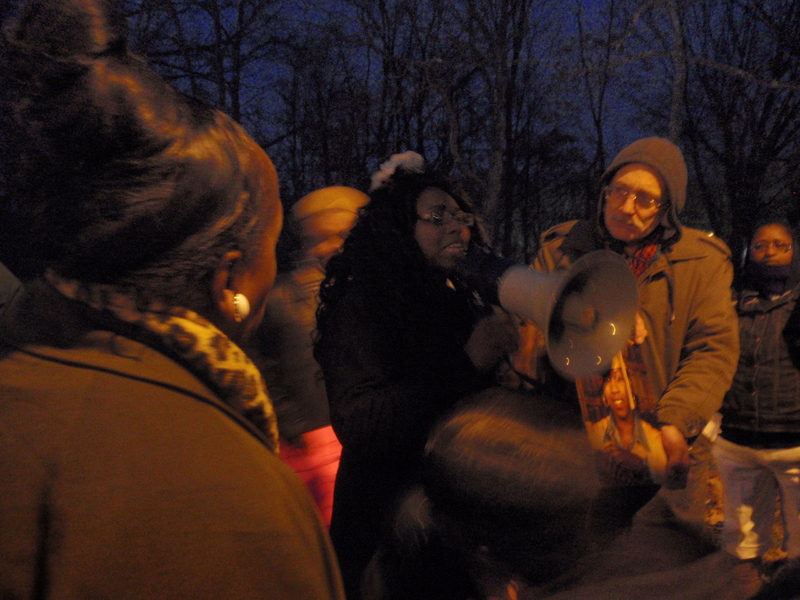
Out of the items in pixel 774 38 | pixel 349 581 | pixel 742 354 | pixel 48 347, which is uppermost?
pixel 774 38

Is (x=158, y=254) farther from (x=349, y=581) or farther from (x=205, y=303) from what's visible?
(x=349, y=581)

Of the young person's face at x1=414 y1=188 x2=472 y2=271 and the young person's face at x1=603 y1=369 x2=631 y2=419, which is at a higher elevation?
the young person's face at x1=414 y1=188 x2=472 y2=271

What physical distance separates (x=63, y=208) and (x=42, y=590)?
48 centimetres

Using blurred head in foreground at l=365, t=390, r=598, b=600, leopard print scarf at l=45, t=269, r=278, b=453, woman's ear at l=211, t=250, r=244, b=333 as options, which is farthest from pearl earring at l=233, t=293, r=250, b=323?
blurred head in foreground at l=365, t=390, r=598, b=600

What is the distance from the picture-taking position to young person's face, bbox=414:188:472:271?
1.95 metres

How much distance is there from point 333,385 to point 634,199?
1.65m

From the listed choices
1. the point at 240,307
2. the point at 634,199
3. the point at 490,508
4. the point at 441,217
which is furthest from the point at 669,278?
the point at 240,307

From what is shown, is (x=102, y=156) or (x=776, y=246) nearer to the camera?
(x=102, y=156)

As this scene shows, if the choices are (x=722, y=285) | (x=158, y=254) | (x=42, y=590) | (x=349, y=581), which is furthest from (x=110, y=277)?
(x=722, y=285)

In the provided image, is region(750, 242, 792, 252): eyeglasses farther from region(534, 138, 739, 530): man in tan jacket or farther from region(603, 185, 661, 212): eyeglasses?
region(603, 185, 661, 212): eyeglasses

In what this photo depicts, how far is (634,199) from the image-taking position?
246 centimetres

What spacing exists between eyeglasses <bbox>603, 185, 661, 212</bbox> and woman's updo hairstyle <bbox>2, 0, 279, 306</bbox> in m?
2.14

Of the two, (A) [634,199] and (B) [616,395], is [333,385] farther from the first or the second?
(A) [634,199]

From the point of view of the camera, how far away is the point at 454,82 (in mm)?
13977
